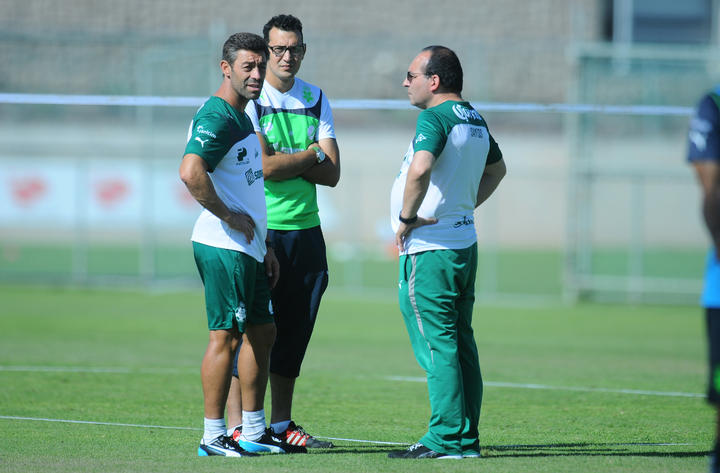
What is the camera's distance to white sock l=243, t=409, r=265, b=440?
6164 millimetres

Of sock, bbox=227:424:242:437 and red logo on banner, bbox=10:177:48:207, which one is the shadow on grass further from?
red logo on banner, bbox=10:177:48:207

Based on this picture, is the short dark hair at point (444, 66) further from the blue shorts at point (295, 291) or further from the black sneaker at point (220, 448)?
the black sneaker at point (220, 448)

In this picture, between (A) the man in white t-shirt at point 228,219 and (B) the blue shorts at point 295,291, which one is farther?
(B) the blue shorts at point 295,291

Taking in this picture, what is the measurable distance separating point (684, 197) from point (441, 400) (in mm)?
18496

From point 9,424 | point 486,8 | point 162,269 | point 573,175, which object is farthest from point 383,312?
point 486,8

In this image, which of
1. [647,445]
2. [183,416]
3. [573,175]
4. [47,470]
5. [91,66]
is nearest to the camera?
[47,470]

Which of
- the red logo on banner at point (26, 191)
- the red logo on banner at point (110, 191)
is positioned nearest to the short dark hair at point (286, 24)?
the red logo on banner at point (110, 191)

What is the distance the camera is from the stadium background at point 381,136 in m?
19.5

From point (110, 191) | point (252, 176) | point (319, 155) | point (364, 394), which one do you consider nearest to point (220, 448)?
point (252, 176)

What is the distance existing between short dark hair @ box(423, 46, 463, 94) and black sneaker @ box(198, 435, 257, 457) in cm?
239

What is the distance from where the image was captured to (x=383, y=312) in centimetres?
1652

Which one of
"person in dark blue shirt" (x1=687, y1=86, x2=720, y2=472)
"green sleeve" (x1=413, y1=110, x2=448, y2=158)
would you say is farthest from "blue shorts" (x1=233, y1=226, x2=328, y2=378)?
"person in dark blue shirt" (x1=687, y1=86, x2=720, y2=472)

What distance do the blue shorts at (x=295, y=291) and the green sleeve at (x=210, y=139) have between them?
36.1 inches

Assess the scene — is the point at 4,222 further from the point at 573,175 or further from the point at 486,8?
the point at 486,8
